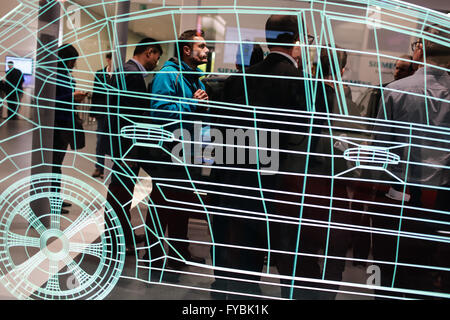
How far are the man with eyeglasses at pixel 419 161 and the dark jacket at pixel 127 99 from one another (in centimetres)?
106

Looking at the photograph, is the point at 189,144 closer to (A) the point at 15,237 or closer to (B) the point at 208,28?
(B) the point at 208,28

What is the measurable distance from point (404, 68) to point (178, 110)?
1005 mm

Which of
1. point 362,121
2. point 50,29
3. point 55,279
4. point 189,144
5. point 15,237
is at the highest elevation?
point 50,29

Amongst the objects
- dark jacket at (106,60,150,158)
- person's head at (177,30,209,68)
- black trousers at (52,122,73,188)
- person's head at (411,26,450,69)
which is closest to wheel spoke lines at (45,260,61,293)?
black trousers at (52,122,73,188)

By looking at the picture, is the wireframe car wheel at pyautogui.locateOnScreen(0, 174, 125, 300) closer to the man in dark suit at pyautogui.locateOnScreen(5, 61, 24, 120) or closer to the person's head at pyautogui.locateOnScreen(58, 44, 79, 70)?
the man in dark suit at pyautogui.locateOnScreen(5, 61, 24, 120)

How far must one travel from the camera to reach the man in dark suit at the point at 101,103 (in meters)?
1.96

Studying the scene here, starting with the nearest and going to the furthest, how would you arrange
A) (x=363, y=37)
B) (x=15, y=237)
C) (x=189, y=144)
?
(x=363, y=37) → (x=189, y=144) → (x=15, y=237)

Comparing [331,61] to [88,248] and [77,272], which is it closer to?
[88,248]

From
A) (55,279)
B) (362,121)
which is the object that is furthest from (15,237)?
(362,121)

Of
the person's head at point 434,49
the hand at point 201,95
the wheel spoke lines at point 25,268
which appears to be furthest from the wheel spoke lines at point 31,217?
the person's head at point 434,49

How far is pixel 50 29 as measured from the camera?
6.44 ft

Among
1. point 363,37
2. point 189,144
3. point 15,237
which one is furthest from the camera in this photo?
point 15,237

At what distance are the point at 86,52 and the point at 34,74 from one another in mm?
269

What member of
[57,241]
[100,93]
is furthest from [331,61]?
[57,241]
